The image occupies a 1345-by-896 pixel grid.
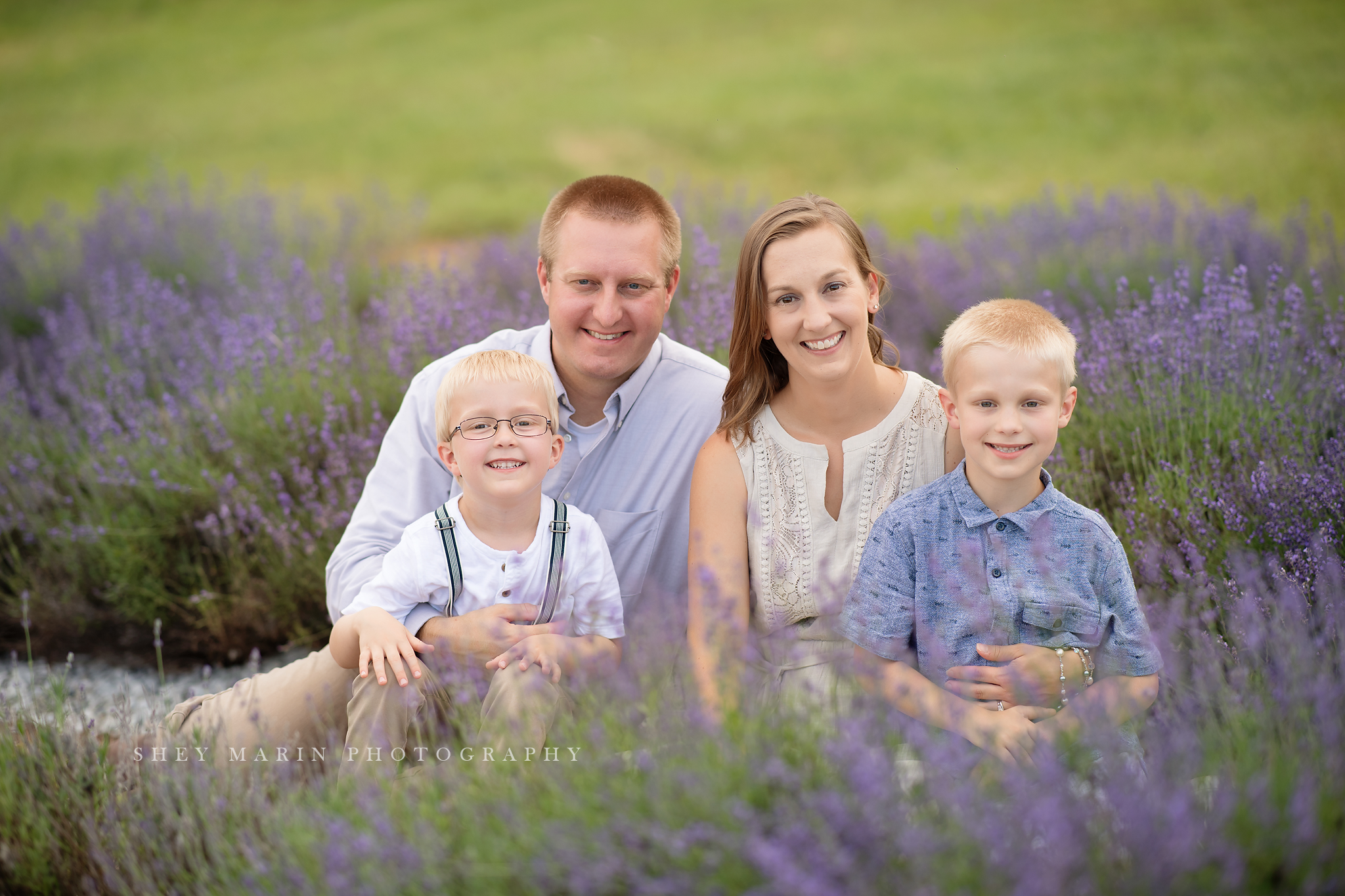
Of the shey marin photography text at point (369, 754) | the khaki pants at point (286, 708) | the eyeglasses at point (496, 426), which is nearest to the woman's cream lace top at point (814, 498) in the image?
the eyeglasses at point (496, 426)

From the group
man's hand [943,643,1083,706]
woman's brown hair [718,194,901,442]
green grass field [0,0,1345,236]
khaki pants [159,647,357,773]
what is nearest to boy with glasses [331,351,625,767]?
khaki pants [159,647,357,773]

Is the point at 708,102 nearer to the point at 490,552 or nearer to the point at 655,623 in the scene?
the point at 490,552

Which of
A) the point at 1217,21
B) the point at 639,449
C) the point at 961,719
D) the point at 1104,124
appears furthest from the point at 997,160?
the point at 961,719

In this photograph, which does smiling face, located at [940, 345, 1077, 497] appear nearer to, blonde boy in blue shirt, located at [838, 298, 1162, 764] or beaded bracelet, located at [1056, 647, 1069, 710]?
blonde boy in blue shirt, located at [838, 298, 1162, 764]

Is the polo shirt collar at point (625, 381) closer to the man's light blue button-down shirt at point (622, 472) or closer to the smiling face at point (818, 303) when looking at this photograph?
the man's light blue button-down shirt at point (622, 472)

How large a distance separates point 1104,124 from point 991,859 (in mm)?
11185

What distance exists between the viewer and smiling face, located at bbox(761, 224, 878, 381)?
7.87 feet

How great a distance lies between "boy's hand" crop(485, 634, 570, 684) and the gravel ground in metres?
0.86

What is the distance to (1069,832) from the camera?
1.33 metres

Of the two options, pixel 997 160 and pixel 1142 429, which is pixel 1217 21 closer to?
pixel 997 160

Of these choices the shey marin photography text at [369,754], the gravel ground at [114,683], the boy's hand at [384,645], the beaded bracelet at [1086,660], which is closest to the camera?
the shey marin photography text at [369,754]

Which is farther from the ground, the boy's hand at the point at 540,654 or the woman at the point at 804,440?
the woman at the point at 804,440

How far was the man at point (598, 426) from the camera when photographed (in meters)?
2.67

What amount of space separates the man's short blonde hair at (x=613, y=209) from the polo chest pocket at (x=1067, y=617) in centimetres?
127
